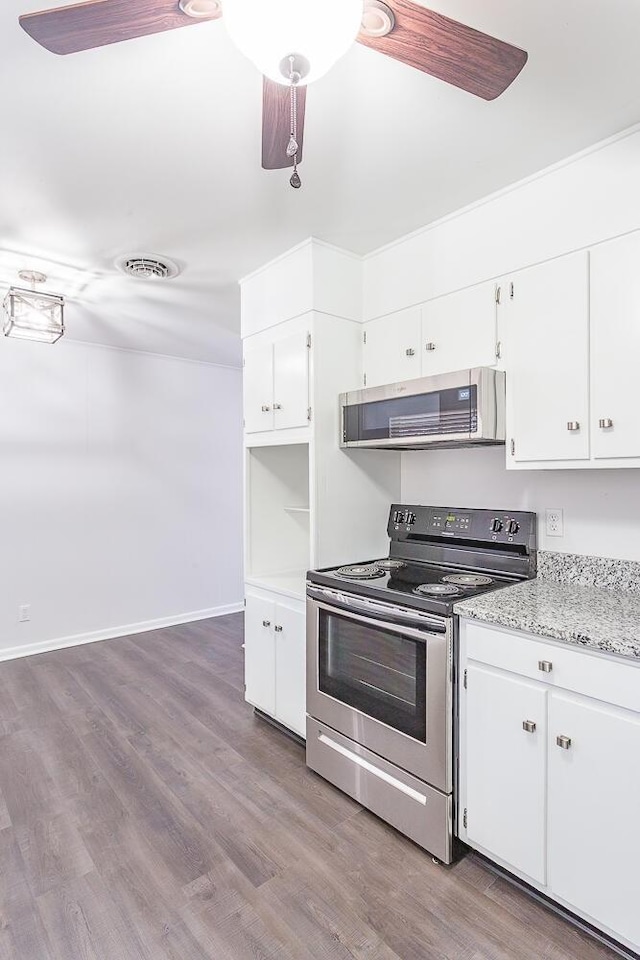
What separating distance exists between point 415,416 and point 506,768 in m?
1.34

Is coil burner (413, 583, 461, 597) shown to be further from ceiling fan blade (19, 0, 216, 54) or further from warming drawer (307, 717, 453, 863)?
ceiling fan blade (19, 0, 216, 54)

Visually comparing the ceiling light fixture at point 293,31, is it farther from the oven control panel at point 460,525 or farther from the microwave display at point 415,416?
the oven control panel at point 460,525

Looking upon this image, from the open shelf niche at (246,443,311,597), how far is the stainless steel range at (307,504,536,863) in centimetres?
62

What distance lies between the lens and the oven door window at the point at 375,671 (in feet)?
6.28

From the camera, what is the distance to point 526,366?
2.01 metres

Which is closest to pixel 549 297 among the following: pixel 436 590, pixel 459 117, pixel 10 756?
pixel 459 117

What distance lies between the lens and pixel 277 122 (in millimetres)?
1304

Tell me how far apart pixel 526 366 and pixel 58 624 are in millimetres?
4004

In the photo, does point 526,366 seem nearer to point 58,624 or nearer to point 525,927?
point 525,927

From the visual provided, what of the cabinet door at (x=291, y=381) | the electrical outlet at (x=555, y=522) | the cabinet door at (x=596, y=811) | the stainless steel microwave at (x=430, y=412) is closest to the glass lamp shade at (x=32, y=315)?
the cabinet door at (x=291, y=381)

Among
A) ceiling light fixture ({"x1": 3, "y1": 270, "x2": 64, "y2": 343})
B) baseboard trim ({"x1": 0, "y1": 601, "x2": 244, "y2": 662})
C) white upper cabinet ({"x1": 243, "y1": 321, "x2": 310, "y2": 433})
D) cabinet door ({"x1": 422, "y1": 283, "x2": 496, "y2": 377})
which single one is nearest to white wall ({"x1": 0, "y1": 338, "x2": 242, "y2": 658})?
baseboard trim ({"x1": 0, "y1": 601, "x2": 244, "y2": 662})

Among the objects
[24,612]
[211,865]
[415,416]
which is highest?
[415,416]

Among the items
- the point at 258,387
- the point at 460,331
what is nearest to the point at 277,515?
the point at 258,387

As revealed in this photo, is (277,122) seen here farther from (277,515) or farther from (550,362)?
(277,515)
